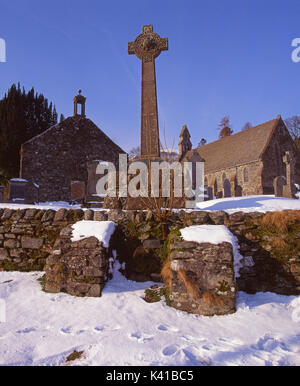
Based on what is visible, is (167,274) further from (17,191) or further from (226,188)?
(226,188)

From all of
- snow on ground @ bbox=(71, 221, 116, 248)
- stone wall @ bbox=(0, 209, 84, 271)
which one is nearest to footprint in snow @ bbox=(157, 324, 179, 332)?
snow on ground @ bbox=(71, 221, 116, 248)

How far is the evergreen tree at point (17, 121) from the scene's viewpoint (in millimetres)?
17000

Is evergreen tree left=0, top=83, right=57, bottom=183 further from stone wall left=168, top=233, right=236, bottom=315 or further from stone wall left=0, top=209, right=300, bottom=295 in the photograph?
stone wall left=168, top=233, right=236, bottom=315

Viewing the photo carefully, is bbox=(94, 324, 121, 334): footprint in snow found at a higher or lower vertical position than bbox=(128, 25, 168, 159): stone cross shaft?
lower

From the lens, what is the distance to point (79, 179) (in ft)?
51.6

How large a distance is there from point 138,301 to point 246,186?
22.6m

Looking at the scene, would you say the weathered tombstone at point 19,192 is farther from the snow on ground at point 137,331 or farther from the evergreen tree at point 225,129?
the evergreen tree at point 225,129

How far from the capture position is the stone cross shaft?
8.29 meters

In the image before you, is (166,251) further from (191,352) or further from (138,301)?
(191,352)

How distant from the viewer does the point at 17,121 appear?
696 inches

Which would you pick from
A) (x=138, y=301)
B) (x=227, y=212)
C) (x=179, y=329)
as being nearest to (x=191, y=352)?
(x=179, y=329)

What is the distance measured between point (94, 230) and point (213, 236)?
7.25ft

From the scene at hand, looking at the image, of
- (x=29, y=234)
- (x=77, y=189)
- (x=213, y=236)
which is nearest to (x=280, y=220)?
(x=213, y=236)

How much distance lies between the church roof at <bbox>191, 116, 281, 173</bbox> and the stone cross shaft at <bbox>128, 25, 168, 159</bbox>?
57.9ft
